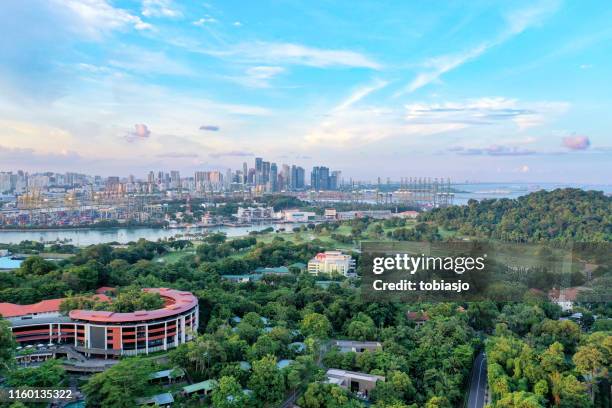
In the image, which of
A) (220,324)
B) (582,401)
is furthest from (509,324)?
(220,324)

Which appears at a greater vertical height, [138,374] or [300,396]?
[138,374]

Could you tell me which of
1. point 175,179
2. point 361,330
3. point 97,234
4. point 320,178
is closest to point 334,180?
point 320,178

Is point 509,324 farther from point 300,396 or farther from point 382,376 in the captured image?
point 300,396

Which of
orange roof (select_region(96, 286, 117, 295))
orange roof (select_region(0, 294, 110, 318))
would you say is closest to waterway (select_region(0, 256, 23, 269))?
orange roof (select_region(96, 286, 117, 295))

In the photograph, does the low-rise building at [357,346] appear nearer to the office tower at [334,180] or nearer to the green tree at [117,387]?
the green tree at [117,387]

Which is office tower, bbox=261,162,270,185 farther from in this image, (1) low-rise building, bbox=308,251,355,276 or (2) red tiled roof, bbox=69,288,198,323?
(2) red tiled roof, bbox=69,288,198,323

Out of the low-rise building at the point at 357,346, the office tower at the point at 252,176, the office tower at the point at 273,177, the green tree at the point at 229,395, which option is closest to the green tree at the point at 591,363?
the low-rise building at the point at 357,346

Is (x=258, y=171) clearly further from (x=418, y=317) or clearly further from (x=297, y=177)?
(x=418, y=317)
